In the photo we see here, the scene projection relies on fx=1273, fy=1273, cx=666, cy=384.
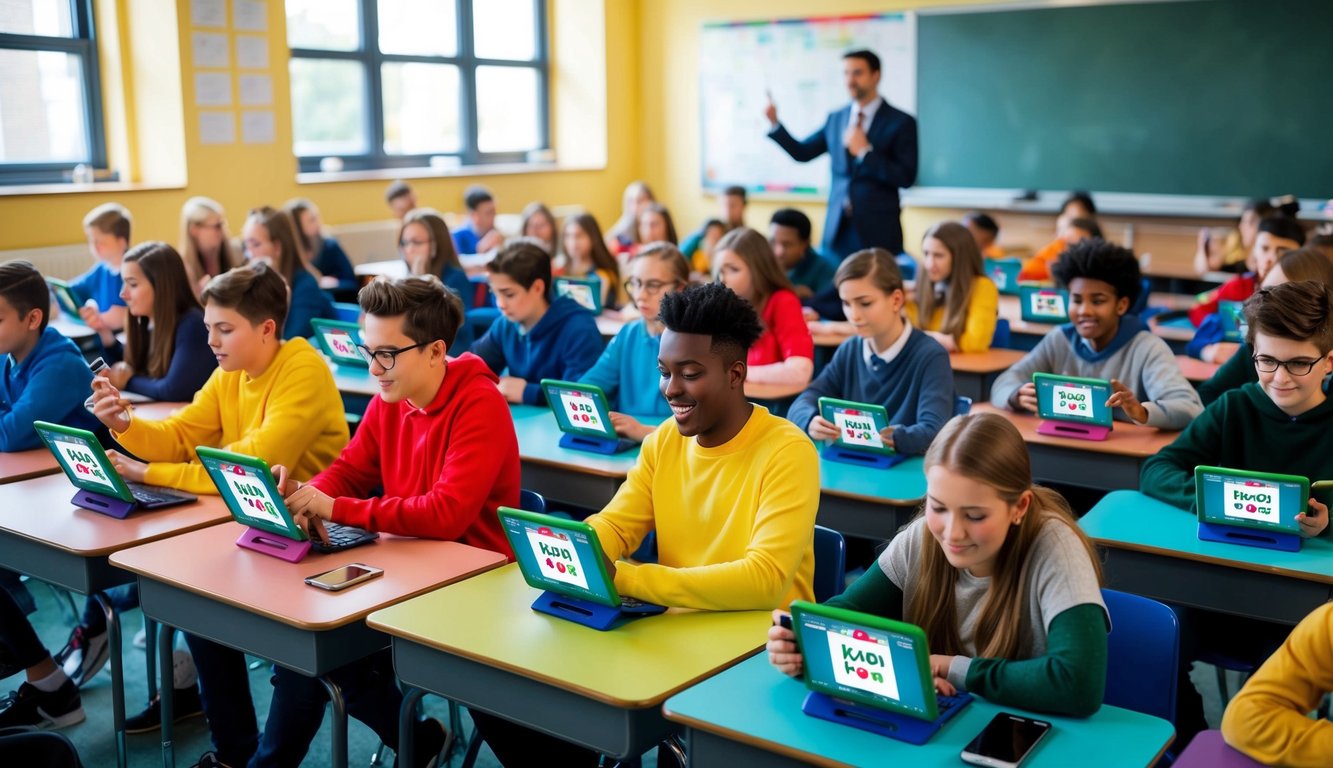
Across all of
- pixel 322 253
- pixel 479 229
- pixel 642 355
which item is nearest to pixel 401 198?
pixel 479 229

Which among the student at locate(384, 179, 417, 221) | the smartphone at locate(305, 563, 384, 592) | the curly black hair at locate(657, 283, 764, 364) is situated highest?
the student at locate(384, 179, 417, 221)

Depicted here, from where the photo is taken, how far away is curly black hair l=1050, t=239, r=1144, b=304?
11.9ft

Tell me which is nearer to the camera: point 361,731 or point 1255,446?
point 1255,446

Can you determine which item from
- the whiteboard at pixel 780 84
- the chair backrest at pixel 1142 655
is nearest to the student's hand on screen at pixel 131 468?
the chair backrest at pixel 1142 655

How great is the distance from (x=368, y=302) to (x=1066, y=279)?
2098mm

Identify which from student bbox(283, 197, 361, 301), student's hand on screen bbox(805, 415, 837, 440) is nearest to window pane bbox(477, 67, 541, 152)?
student bbox(283, 197, 361, 301)

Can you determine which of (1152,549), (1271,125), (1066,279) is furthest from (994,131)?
(1152,549)

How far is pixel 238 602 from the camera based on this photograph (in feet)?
7.58

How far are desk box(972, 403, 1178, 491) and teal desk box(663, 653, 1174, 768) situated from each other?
1.62 metres

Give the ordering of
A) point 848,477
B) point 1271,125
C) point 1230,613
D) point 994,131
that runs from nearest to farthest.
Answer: point 1230,613 < point 848,477 < point 1271,125 < point 994,131

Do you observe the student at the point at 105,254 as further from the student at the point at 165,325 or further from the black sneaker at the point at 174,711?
the black sneaker at the point at 174,711

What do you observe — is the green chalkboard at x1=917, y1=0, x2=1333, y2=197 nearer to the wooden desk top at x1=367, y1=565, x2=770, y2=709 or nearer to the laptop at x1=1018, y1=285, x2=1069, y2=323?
the laptop at x1=1018, y1=285, x2=1069, y2=323

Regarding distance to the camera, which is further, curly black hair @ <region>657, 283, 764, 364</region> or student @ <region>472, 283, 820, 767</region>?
curly black hair @ <region>657, 283, 764, 364</region>

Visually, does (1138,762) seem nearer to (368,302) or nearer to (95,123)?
(368,302)
